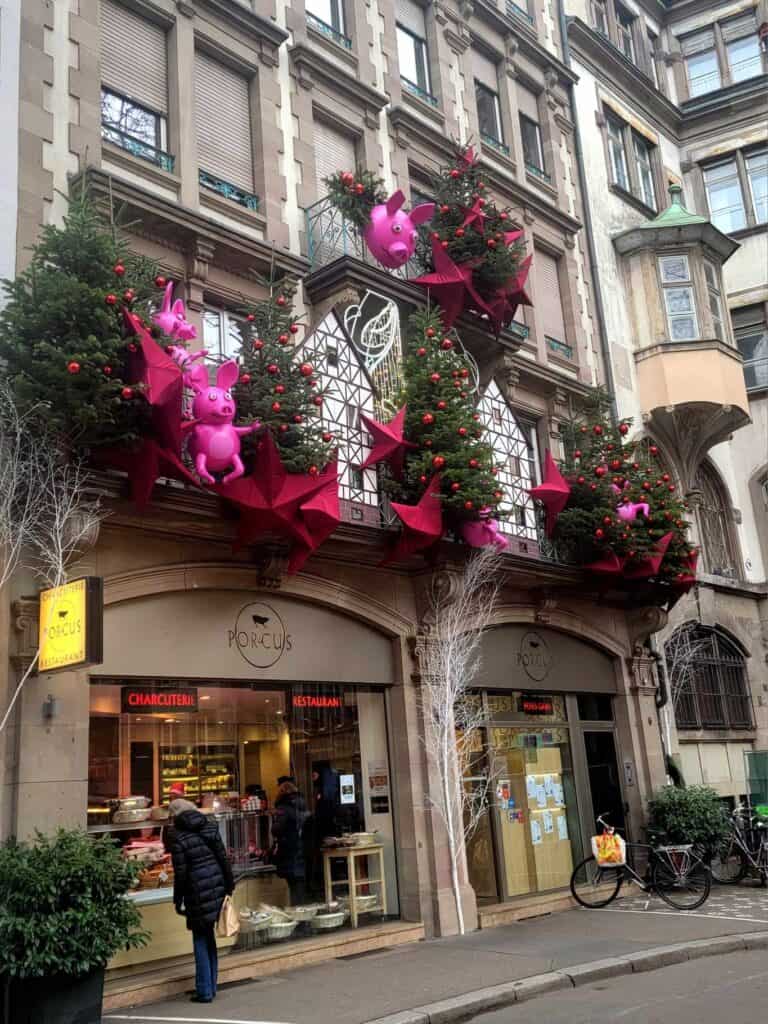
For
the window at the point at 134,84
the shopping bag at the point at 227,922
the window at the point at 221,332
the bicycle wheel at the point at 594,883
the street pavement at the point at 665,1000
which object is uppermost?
the window at the point at 134,84

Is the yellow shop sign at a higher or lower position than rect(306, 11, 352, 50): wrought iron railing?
lower

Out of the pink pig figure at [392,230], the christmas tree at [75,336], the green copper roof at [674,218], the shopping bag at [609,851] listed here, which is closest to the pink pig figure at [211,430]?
the christmas tree at [75,336]

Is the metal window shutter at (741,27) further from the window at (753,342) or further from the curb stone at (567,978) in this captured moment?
the curb stone at (567,978)

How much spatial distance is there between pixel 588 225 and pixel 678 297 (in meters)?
2.40

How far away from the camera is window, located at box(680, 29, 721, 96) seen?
1023 inches

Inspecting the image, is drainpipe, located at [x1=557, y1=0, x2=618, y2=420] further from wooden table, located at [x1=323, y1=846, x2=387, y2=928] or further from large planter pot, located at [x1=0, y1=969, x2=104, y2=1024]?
large planter pot, located at [x1=0, y1=969, x2=104, y2=1024]

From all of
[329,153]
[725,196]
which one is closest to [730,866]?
[329,153]

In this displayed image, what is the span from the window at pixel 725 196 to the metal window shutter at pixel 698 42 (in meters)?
3.33

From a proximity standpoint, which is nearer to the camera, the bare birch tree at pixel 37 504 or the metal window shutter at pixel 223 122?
the bare birch tree at pixel 37 504

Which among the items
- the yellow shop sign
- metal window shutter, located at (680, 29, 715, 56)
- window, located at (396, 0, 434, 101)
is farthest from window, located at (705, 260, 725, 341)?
the yellow shop sign

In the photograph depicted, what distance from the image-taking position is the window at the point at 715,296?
2175 centimetres

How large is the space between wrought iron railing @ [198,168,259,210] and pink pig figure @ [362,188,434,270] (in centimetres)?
158

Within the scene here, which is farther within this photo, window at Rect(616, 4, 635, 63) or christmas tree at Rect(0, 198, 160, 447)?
window at Rect(616, 4, 635, 63)

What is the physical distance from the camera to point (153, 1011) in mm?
9297
